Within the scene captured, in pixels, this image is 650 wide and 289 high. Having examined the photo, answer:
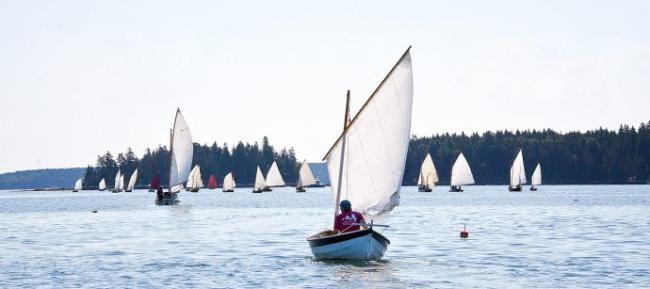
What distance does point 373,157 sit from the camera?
4334cm

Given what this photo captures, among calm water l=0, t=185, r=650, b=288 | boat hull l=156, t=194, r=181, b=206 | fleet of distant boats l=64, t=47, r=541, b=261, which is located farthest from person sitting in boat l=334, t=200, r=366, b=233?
boat hull l=156, t=194, r=181, b=206

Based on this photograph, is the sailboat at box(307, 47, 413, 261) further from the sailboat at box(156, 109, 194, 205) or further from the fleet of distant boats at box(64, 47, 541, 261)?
the sailboat at box(156, 109, 194, 205)

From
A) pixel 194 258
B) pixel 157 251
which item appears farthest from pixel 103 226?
pixel 194 258

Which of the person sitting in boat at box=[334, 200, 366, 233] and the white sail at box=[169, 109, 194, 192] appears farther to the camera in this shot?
the white sail at box=[169, 109, 194, 192]

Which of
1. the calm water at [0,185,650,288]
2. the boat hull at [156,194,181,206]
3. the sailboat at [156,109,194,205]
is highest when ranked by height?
the sailboat at [156,109,194,205]

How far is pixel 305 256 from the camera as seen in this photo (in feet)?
157

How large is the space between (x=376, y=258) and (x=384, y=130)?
5716 mm

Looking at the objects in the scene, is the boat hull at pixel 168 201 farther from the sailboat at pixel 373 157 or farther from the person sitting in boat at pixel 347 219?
the person sitting in boat at pixel 347 219

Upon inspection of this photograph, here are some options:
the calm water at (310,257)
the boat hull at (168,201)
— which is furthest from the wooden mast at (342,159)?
the boat hull at (168,201)

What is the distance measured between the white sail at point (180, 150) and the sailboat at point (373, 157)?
81.1 metres

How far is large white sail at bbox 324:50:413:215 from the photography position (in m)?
42.7

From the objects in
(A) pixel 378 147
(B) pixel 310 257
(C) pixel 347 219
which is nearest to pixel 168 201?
(B) pixel 310 257

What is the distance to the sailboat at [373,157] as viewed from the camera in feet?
139

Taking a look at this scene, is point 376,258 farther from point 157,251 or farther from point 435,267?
point 157,251
